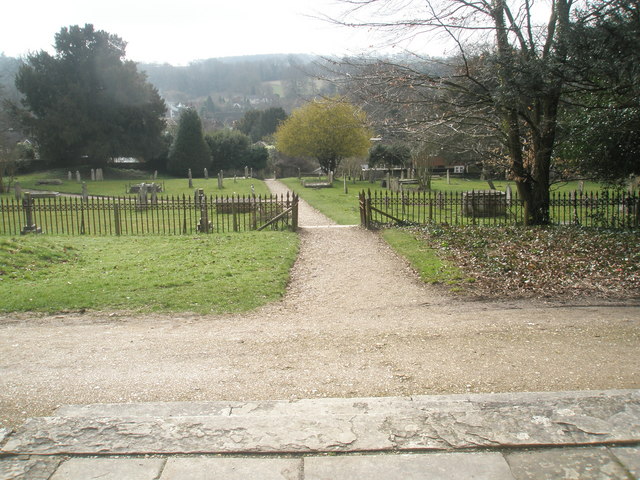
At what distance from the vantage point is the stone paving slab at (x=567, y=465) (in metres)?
2.91

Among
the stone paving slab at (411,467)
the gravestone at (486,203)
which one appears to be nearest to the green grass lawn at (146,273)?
the stone paving slab at (411,467)

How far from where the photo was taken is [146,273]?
9953 millimetres

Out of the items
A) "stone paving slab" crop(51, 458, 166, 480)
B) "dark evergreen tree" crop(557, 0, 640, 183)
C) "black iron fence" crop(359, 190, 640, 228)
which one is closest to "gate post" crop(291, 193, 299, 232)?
"black iron fence" crop(359, 190, 640, 228)

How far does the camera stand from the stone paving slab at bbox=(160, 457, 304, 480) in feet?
9.67

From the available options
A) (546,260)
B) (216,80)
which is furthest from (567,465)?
(216,80)

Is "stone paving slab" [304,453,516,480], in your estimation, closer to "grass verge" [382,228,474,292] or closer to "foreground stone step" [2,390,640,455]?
"foreground stone step" [2,390,640,455]

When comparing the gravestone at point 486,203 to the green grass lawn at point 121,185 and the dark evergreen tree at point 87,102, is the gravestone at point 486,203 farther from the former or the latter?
the dark evergreen tree at point 87,102

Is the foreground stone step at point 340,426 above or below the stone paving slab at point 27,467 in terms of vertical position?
above

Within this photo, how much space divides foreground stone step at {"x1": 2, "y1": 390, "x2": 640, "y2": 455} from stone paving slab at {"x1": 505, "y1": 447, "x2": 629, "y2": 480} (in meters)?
Answer: 0.07

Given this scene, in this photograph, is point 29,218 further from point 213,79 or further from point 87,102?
point 213,79

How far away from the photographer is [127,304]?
789 centimetres

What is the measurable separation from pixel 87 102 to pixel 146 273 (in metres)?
45.1

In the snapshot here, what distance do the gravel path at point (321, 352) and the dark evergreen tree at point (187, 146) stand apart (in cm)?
4783

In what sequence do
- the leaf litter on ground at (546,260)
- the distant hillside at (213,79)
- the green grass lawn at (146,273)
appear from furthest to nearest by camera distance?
the distant hillside at (213,79)
the leaf litter on ground at (546,260)
the green grass lawn at (146,273)
